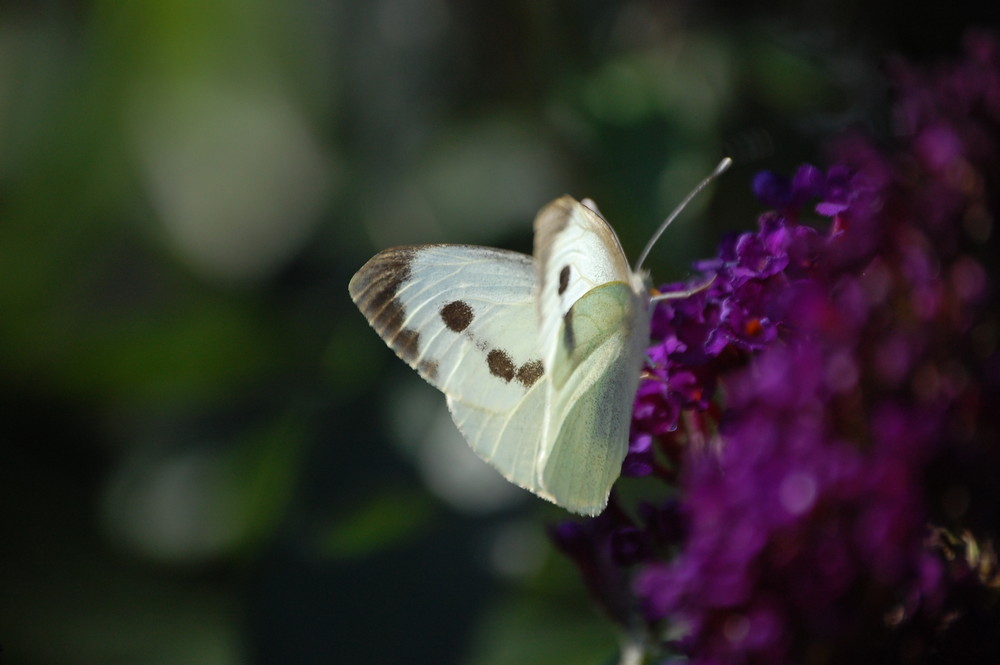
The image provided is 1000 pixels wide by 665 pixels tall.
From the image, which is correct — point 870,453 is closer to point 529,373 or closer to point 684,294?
point 684,294

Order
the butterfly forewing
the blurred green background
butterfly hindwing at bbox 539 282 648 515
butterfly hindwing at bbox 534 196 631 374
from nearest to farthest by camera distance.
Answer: butterfly hindwing at bbox 534 196 631 374, butterfly hindwing at bbox 539 282 648 515, the butterfly forewing, the blurred green background

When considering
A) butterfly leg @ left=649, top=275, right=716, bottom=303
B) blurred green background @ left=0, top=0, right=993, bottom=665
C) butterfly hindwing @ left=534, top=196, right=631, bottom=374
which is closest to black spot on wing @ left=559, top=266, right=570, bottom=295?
butterfly hindwing @ left=534, top=196, right=631, bottom=374

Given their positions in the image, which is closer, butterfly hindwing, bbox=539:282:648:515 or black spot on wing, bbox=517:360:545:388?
butterfly hindwing, bbox=539:282:648:515

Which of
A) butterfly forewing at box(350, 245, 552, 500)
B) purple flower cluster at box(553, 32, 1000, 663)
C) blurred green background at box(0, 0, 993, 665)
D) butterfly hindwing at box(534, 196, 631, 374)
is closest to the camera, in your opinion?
purple flower cluster at box(553, 32, 1000, 663)

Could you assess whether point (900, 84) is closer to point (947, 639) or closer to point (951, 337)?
point (951, 337)

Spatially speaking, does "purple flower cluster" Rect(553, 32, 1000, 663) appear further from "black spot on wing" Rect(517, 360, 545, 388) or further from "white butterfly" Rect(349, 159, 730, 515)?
"black spot on wing" Rect(517, 360, 545, 388)

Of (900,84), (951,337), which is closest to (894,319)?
(951,337)

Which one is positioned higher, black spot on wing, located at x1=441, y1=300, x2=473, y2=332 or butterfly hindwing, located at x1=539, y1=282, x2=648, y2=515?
black spot on wing, located at x1=441, y1=300, x2=473, y2=332
